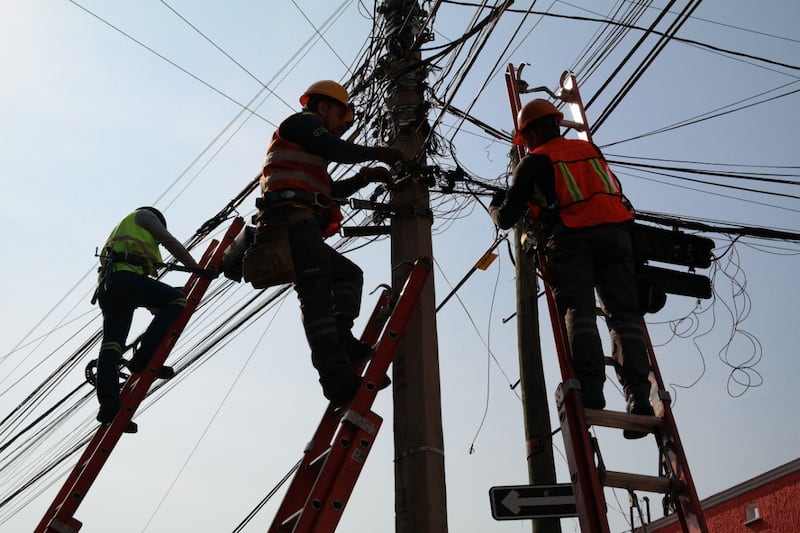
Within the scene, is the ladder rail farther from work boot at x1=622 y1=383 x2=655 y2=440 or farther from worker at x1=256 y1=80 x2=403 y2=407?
worker at x1=256 y1=80 x2=403 y2=407

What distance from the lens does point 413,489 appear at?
4223 millimetres

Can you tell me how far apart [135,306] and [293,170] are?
2.17 m

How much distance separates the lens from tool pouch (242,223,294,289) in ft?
14.0

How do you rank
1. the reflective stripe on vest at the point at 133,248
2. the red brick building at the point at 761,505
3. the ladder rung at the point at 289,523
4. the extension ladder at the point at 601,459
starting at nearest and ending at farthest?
the extension ladder at the point at 601,459
the ladder rung at the point at 289,523
the reflective stripe on vest at the point at 133,248
the red brick building at the point at 761,505

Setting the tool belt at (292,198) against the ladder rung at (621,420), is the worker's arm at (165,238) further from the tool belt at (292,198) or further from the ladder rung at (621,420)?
the ladder rung at (621,420)

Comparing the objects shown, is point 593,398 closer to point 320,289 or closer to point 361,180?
point 320,289

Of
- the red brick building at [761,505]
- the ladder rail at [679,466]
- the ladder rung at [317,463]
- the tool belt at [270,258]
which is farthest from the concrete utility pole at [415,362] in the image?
the red brick building at [761,505]

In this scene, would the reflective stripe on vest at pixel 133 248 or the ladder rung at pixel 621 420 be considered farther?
the reflective stripe on vest at pixel 133 248

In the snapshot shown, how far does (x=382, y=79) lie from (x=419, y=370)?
2.81 meters

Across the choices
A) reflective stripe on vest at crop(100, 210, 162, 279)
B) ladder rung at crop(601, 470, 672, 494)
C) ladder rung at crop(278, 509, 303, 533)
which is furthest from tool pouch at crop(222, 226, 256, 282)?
ladder rung at crop(601, 470, 672, 494)

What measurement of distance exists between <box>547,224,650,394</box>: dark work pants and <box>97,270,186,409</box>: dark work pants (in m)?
3.02

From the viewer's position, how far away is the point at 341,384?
393 cm

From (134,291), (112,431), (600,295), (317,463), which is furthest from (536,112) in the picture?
(112,431)

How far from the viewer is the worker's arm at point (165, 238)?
6.04 m
